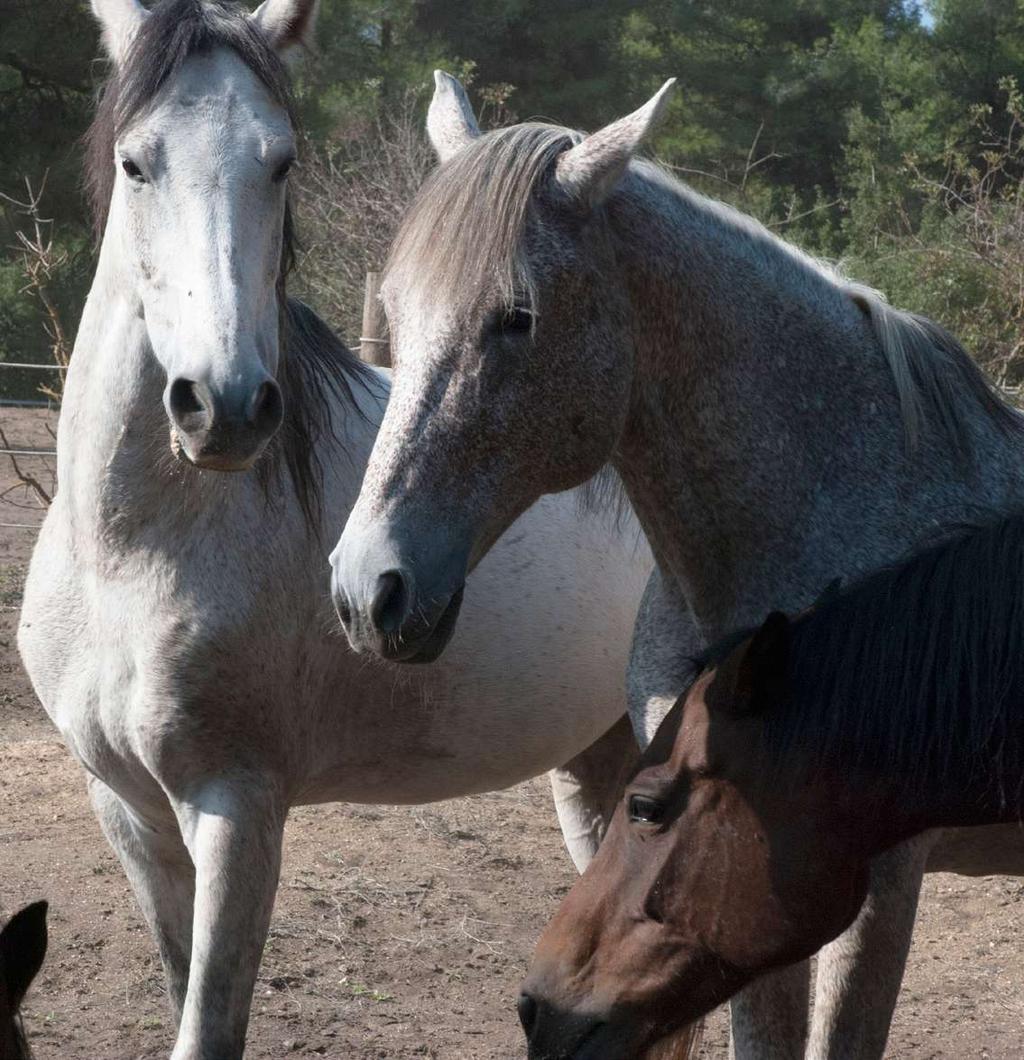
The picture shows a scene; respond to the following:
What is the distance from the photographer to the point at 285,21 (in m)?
2.84

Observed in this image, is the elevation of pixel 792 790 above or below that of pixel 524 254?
below

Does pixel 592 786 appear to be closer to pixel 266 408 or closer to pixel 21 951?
pixel 266 408

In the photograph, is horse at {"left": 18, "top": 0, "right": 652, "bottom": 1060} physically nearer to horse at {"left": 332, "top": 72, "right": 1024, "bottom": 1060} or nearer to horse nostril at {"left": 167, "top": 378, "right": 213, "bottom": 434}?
horse nostril at {"left": 167, "top": 378, "right": 213, "bottom": 434}

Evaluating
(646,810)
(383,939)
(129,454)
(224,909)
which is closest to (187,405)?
(129,454)

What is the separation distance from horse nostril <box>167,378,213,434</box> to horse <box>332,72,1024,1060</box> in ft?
1.29

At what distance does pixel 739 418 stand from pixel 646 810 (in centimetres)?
68

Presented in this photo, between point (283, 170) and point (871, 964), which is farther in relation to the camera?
point (283, 170)

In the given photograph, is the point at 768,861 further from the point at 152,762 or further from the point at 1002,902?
the point at 1002,902

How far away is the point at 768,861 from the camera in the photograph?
6.25ft

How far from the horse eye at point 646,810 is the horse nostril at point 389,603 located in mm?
414

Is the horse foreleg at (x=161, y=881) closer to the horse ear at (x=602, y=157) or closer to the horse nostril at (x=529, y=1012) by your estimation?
the horse nostril at (x=529, y=1012)

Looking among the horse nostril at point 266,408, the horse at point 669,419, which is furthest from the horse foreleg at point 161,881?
the horse at point 669,419

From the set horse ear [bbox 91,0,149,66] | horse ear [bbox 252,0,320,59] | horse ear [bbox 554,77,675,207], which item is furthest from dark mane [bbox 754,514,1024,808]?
horse ear [bbox 91,0,149,66]

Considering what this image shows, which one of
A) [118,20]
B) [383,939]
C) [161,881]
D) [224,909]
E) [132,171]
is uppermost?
[118,20]
